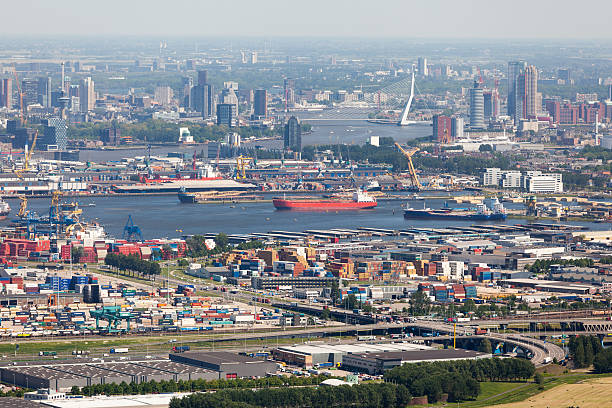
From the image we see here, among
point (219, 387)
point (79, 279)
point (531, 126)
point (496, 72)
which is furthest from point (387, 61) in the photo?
point (219, 387)

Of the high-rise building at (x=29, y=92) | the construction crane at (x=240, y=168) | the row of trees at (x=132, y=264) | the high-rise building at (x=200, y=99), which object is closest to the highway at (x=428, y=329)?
the row of trees at (x=132, y=264)

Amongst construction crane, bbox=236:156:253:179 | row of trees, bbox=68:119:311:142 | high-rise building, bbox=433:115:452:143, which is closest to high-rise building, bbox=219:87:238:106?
row of trees, bbox=68:119:311:142

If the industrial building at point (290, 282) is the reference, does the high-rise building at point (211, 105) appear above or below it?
below

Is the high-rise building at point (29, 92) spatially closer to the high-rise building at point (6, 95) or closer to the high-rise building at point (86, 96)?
the high-rise building at point (6, 95)

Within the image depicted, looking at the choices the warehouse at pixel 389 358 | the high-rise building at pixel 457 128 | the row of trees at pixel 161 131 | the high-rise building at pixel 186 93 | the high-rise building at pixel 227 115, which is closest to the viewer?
the warehouse at pixel 389 358

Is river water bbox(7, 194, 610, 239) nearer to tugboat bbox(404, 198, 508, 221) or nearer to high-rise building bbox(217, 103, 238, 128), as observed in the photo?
tugboat bbox(404, 198, 508, 221)

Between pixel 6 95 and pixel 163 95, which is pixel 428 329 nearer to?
pixel 6 95

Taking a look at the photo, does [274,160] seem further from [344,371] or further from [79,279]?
[344,371]
